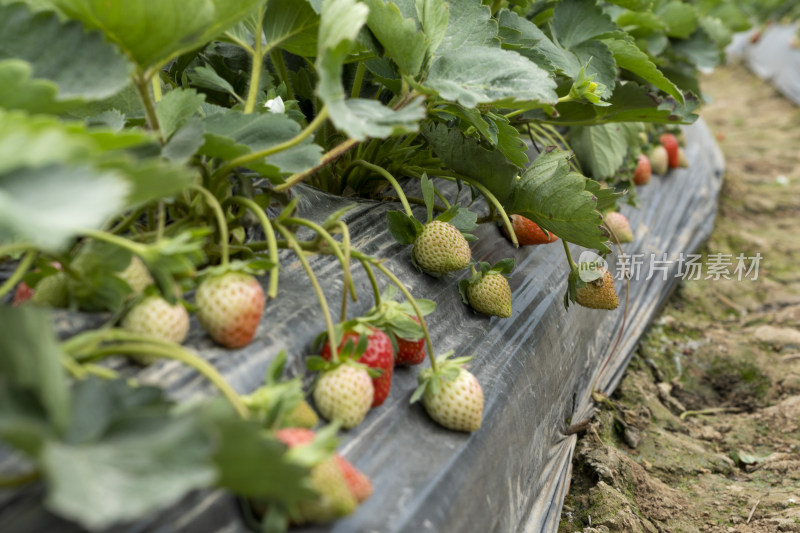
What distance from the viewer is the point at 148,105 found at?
745 millimetres

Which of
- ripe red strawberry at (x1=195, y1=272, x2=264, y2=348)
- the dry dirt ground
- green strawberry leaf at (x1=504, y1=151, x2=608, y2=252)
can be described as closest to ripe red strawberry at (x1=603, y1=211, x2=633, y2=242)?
the dry dirt ground

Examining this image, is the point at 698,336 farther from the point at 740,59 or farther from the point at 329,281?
the point at 740,59

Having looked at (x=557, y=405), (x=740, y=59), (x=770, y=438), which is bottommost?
(x=740, y=59)

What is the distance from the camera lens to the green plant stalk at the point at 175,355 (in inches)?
23.4

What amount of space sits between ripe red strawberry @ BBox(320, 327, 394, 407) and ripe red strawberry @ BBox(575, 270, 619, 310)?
514 mm

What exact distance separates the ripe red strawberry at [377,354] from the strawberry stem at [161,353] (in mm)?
182

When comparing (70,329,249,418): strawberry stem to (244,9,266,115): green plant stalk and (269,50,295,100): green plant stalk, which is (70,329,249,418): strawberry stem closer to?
(244,9,266,115): green plant stalk

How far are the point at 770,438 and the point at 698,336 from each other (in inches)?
19.8

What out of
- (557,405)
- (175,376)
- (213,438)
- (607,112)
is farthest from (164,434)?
(607,112)

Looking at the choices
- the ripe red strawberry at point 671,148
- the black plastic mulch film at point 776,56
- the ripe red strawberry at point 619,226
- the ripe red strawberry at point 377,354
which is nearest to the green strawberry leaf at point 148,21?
the ripe red strawberry at point 377,354

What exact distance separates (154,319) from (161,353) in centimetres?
7

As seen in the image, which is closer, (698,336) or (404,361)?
(404,361)

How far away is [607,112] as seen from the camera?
1.36 metres

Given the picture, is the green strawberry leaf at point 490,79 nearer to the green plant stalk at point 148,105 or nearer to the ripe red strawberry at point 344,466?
the green plant stalk at point 148,105
